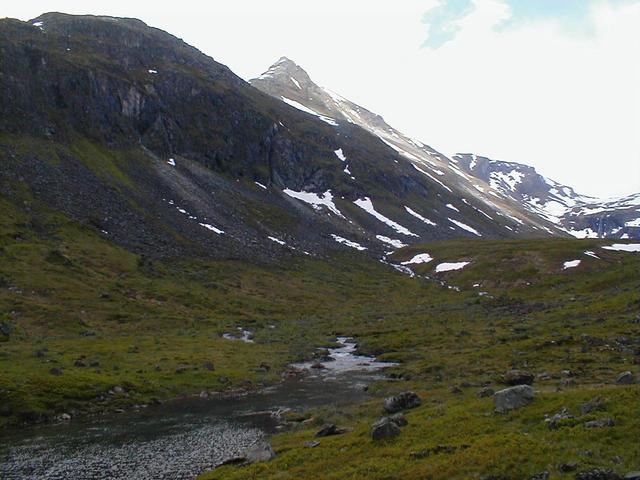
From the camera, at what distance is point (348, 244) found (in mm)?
165625

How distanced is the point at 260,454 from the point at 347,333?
173 ft

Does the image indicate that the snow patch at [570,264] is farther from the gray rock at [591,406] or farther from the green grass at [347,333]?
the gray rock at [591,406]

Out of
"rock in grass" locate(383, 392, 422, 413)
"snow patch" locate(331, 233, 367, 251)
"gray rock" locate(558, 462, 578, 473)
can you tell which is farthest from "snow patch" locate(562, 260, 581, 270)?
"gray rock" locate(558, 462, 578, 473)

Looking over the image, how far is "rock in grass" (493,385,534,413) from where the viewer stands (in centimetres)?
2988

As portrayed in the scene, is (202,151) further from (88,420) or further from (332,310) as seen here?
(88,420)

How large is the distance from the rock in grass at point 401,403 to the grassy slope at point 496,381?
1.12m

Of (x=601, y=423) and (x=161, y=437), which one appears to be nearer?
(x=601, y=423)

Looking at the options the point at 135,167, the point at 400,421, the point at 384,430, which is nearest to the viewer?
the point at 384,430

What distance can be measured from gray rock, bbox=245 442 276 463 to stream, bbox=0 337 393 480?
172 centimetres

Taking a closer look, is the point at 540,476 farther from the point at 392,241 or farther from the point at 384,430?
the point at 392,241

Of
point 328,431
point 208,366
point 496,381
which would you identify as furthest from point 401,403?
point 208,366

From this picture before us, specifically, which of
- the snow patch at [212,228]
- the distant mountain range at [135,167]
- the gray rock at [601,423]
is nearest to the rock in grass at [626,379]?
the gray rock at [601,423]

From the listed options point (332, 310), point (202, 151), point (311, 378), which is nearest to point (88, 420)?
point (311, 378)

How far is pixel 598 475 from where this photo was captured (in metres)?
20.1
